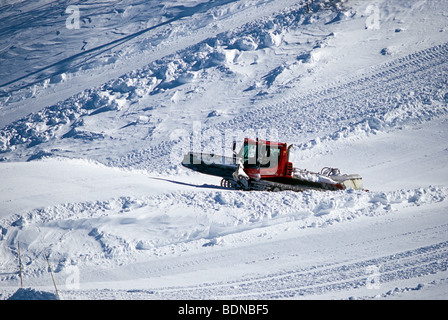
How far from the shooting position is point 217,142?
49.1 ft

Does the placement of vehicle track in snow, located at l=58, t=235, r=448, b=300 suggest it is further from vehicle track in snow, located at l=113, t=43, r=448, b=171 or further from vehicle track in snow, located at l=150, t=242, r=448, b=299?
vehicle track in snow, located at l=113, t=43, r=448, b=171

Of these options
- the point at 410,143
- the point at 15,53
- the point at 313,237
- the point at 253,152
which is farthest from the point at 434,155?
the point at 15,53

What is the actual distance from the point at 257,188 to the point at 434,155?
5.45 metres

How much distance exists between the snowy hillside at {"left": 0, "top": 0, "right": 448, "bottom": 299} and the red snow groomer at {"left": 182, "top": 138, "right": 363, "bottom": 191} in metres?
0.56

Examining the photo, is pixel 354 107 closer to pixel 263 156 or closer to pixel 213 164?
pixel 263 156

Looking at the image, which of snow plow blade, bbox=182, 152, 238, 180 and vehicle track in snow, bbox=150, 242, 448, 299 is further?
snow plow blade, bbox=182, 152, 238, 180

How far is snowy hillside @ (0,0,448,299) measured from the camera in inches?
283

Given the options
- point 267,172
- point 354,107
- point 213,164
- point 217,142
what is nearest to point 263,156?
point 267,172

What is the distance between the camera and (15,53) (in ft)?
68.1

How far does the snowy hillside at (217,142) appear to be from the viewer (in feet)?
23.6

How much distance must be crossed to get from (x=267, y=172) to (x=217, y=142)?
4.59 metres

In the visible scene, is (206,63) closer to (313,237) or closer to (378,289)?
(313,237)

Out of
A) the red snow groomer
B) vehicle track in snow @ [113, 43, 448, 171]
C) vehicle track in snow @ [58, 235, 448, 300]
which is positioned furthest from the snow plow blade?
vehicle track in snow @ [58, 235, 448, 300]

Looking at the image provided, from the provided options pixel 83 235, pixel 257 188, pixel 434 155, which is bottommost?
pixel 434 155
